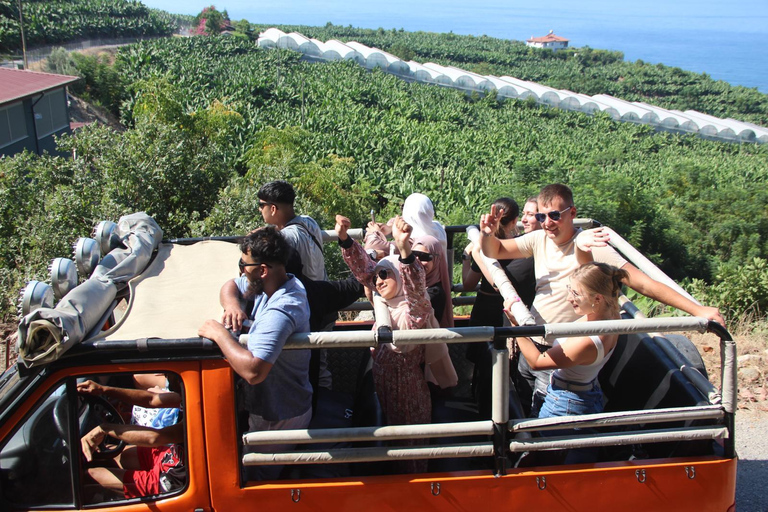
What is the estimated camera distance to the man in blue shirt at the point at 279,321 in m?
3.17

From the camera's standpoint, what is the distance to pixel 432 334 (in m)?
3.07

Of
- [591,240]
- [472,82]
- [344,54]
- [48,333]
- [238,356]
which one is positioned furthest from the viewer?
[344,54]

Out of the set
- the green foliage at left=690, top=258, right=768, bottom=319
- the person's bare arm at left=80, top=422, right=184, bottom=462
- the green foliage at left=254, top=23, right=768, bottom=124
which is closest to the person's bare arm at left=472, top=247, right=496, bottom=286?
the person's bare arm at left=80, top=422, right=184, bottom=462

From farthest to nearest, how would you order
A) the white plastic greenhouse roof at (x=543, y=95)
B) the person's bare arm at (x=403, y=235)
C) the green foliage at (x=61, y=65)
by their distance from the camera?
the white plastic greenhouse roof at (x=543, y=95) < the green foliage at (x=61, y=65) < the person's bare arm at (x=403, y=235)

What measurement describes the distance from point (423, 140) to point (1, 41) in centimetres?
3595

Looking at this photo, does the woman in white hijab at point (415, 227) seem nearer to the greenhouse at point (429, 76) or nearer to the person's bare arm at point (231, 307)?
the person's bare arm at point (231, 307)

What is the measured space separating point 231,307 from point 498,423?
4.74 feet

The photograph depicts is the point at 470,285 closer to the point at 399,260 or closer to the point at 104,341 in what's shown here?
the point at 399,260

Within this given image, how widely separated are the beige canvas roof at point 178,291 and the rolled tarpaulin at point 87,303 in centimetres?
10

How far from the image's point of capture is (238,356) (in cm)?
297

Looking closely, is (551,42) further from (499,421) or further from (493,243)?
(499,421)

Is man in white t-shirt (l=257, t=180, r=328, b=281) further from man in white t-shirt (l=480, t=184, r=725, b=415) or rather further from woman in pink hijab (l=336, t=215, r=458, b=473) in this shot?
man in white t-shirt (l=480, t=184, r=725, b=415)

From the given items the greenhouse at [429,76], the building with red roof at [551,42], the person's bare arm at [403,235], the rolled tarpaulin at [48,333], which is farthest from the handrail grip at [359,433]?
the building with red roof at [551,42]

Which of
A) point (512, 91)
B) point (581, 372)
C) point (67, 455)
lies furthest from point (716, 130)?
point (67, 455)
